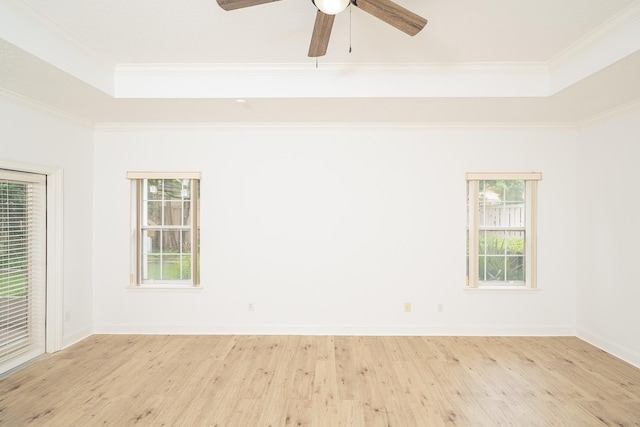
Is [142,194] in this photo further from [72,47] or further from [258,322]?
[258,322]

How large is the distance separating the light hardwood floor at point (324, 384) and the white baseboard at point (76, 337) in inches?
3.5

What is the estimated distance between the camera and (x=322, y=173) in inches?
149

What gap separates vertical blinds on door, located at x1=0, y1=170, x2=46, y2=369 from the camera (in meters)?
2.85

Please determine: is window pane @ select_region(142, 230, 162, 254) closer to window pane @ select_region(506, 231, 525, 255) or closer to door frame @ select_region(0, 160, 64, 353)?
door frame @ select_region(0, 160, 64, 353)

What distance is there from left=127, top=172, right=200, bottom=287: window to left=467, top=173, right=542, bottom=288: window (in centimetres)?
360

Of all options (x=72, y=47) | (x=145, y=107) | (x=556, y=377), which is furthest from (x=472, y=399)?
(x=72, y=47)

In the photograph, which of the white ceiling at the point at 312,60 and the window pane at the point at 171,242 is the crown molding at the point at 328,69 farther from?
the window pane at the point at 171,242

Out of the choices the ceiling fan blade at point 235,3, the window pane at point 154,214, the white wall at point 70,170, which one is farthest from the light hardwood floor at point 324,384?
the ceiling fan blade at point 235,3

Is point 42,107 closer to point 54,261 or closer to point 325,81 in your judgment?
point 54,261

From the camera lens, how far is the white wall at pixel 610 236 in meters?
3.06

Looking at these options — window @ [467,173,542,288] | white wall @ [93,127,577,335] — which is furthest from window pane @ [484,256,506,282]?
white wall @ [93,127,577,335]

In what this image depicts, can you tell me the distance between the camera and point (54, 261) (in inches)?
128

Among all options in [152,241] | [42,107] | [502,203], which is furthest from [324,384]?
[42,107]

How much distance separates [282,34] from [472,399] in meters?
3.29
